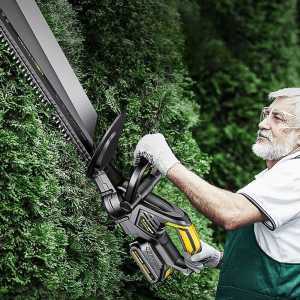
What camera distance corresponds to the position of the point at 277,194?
10.9 ft

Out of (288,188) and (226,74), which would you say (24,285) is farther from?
(226,74)

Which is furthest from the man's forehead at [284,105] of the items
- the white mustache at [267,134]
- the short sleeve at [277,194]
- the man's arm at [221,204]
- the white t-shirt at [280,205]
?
the man's arm at [221,204]

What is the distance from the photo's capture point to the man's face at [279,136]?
362 centimetres

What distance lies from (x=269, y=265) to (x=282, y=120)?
2.47ft

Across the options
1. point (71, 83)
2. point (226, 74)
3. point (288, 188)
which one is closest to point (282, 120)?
point (288, 188)

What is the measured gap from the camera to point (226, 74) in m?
6.68

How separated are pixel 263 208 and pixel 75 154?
1.21 metres

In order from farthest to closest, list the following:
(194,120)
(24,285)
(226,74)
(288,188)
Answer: (226,74), (194,120), (24,285), (288,188)

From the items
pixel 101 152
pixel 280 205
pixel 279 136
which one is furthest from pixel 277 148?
pixel 101 152

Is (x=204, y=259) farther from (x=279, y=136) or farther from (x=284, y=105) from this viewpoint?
(x=284, y=105)

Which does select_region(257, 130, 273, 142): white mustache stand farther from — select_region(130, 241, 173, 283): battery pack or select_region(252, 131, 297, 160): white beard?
select_region(130, 241, 173, 283): battery pack

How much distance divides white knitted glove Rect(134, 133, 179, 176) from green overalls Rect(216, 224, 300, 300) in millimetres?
597

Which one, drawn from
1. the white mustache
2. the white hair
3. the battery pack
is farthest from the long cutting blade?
the white hair

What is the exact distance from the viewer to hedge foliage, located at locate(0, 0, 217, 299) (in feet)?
11.8
